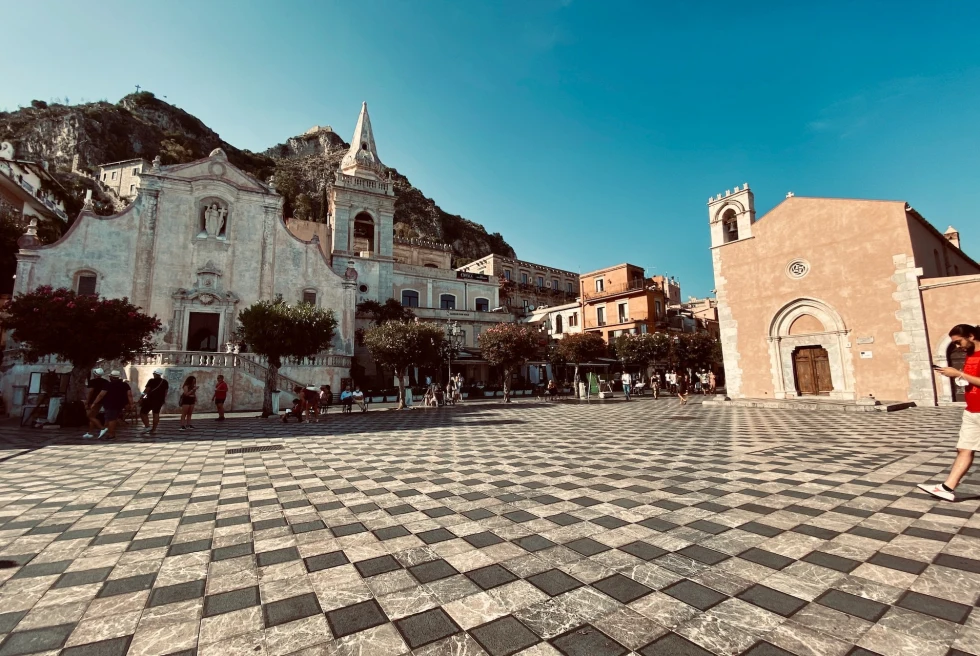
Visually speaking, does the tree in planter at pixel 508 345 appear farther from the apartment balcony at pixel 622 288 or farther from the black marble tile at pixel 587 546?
the black marble tile at pixel 587 546

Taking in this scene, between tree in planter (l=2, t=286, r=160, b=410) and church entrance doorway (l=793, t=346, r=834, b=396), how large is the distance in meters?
26.0

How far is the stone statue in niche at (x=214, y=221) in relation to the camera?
80.4 ft

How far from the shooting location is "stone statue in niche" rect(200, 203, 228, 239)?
2452 centimetres

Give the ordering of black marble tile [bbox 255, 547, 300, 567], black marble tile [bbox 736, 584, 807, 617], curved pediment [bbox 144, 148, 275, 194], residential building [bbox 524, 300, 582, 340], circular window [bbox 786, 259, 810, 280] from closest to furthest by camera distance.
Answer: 1. black marble tile [bbox 736, 584, 807, 617]
2. black marble tile [bbox 255, 547, 300, 567]
3. circular window [bbox 786, 259, 810, 280]
4. curved pediment [bbox 144, 148, 275, 194]
5. residential building [bbox 524, 300, 582, 340]

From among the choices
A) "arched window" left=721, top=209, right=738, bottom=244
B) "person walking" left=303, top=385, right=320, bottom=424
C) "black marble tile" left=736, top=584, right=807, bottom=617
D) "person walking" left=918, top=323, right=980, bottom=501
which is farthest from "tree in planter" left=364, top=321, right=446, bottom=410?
"black marble tile" left=736, top=584, right=807, bottom=617

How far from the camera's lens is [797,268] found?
1859 cm

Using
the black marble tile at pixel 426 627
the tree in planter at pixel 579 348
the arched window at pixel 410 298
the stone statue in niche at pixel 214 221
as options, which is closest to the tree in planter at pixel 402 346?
the stone statue in niche at pixel 214 221

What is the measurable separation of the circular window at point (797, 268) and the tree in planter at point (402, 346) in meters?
16.6

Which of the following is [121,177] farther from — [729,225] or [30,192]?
[729,225]

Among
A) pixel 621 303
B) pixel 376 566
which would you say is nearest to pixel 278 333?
pixel 376 566

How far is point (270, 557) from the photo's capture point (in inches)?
126

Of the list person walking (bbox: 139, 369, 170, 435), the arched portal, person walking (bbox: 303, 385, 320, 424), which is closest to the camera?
person walking (bbox: 139, 369, 170, 435)

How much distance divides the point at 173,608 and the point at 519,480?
12.6 feet

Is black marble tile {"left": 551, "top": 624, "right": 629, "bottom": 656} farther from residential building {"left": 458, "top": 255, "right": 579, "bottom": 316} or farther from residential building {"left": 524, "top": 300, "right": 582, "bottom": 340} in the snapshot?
residential building {"left": 458, "top": 255, "right": 579, "bottom": 316}
